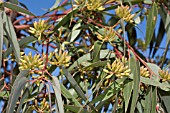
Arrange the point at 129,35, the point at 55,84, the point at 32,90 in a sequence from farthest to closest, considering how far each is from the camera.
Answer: the point at 129,35
the point at 32,90
the point at 55,84

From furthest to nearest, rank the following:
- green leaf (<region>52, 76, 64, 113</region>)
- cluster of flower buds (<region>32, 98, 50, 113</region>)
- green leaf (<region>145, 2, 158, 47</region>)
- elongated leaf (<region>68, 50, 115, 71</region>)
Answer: green leaf (<region>145, 2, 158, 47</region>) → elongated leaf (<region>68, 50, 115, 71</region>) → cluster of flower buds (<region>32, 98, 50, 113</region>) → green leaf (<region>52, 76, 64, 113</region>)

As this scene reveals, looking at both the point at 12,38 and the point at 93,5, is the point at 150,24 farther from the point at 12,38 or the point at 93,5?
the point at 12,38

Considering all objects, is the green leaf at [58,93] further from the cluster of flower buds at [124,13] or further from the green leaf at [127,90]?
the cluster of flower buds at [124,13]

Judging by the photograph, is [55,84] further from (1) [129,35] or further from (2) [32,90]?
(1) [129,35]

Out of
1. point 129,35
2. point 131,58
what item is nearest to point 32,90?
point 131,58

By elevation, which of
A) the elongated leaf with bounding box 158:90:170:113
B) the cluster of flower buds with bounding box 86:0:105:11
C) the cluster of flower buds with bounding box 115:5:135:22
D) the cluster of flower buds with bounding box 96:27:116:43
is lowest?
the elongated leaf with bounding box 158:90:170:113

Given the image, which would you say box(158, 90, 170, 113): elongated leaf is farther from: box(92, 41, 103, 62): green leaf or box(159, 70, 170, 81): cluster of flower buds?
box(92, 41, 103, 62): green leaf

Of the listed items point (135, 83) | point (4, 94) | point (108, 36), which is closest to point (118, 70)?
point (135, 83)

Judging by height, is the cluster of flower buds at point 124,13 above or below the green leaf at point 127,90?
above

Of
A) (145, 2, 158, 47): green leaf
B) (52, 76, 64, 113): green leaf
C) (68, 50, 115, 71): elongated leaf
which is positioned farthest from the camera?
(145, 2, 158, 47): green leaf

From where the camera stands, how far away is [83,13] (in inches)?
38.2

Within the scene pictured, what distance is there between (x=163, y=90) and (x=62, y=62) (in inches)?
8.3

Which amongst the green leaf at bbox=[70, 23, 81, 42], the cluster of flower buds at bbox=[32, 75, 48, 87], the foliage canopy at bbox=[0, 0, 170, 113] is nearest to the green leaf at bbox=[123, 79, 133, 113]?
the foliage canopy at bbox=[0, 0, 170, 113]

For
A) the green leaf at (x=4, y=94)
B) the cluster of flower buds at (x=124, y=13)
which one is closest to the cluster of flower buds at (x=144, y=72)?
the cluster of flower buds at (x=124, y=13)
